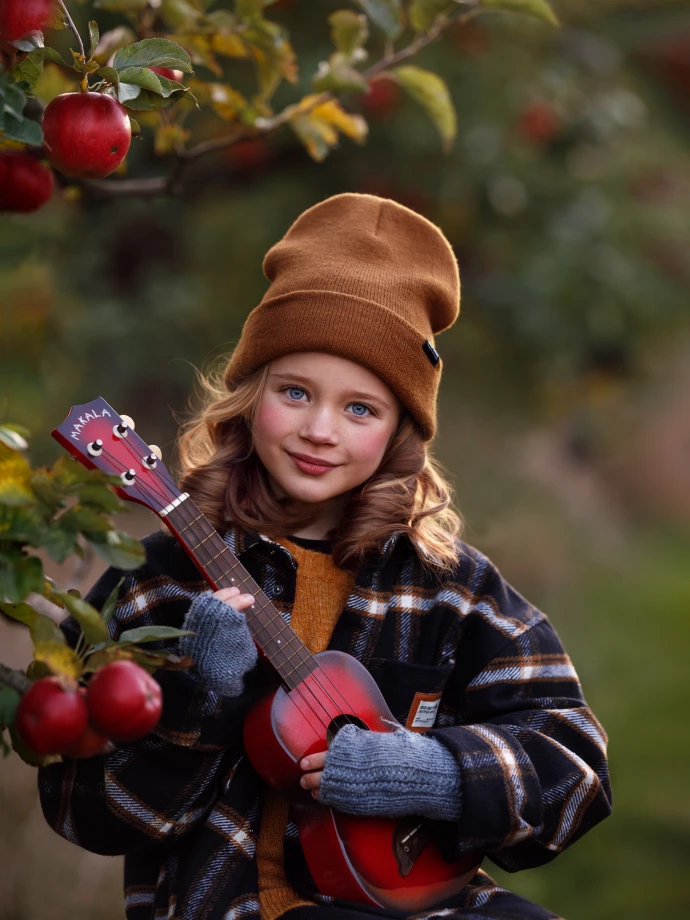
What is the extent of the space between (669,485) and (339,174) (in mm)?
4883

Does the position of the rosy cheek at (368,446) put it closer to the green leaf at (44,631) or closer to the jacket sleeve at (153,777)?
the jacket sleeve at (153,777)

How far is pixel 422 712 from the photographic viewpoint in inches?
79.6

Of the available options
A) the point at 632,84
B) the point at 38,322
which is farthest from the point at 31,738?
the point at 632,84

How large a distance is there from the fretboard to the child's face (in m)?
0.24

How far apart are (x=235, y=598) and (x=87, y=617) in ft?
1.61

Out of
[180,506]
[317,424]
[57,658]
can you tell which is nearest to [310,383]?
[317,424]

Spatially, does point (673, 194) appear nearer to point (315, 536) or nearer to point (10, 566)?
→ point (315, 536)

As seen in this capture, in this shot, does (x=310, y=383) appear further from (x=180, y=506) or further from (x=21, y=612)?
(x=21, y=612)

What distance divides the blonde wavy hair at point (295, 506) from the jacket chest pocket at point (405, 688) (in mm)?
199

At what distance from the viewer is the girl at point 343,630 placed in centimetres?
180

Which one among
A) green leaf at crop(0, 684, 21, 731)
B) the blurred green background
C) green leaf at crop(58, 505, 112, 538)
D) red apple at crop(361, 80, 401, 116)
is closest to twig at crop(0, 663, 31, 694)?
green leaf at crop(0, 684, 21, 731)

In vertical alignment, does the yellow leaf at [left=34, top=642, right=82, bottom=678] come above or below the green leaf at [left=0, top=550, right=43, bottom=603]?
below

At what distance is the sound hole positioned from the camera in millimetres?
1831

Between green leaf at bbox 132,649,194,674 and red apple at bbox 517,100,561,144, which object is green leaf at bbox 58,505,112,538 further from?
red apple at bbox 517,100,561,144
